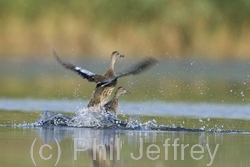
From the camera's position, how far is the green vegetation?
32000 mm

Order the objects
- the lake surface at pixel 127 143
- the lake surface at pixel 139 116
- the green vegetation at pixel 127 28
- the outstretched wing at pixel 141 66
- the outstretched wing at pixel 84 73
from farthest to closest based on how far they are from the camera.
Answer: the green vegetation at pixel 127 28 → the outstretched wing at pixel 84 73 → the outstretched wing at pixel 141 66 → the lake surface at pixel 139 116 → the lake surface at pixel 127 143

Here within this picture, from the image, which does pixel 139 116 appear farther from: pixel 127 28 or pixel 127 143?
pixel 127 28

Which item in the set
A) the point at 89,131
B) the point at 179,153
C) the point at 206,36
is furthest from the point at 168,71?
the point at 179,153

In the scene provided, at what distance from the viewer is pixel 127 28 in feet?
105

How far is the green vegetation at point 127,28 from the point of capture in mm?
32000

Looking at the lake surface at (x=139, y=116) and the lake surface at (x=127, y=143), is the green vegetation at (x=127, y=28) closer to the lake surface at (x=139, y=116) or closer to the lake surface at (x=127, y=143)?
the lake surface at (x=139, y=116)

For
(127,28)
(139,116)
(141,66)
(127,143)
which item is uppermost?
(127,28)

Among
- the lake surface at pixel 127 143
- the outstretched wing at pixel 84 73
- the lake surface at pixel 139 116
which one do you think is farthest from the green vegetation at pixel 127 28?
the outstretched wing at pixel 84 73

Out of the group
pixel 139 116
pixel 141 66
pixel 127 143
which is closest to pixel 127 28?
pixel 139 116

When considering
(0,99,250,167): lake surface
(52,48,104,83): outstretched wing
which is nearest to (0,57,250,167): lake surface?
(0,99,250,167): lake surface

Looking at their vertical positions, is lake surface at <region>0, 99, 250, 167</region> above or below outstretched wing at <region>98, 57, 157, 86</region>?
below

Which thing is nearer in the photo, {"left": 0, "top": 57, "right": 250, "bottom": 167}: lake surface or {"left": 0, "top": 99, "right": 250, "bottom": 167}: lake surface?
{"left": 0, "top": 99, "right": 250, "bottom": 167}: lake surface

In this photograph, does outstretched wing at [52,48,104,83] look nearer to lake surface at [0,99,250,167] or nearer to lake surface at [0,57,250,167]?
lake surface at [0,57,250,167]

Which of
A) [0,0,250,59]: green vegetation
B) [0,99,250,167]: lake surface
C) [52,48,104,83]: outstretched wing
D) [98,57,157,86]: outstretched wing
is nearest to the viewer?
[0,99,250,167]: lake surface
